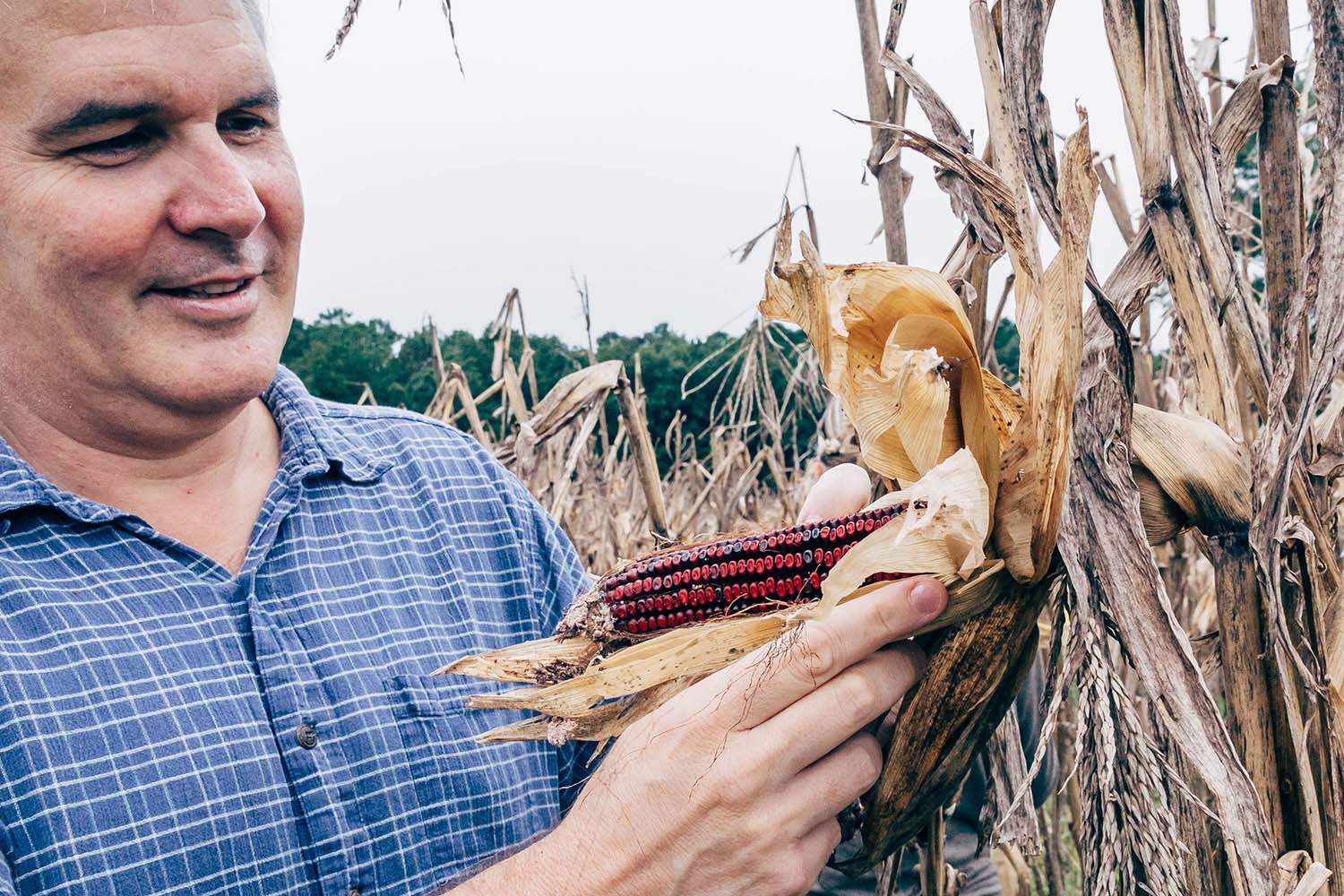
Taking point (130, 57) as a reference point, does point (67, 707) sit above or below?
below

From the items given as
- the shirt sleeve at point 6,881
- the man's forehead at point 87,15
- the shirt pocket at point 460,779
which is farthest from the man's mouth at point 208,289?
the shirt sleeve at point 6,881

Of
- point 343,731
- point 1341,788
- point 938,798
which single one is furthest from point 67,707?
point 1341,788

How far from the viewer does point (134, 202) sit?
1.38 metres

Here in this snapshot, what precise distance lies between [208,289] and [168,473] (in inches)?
11.5

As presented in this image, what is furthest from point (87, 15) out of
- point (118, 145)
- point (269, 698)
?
point (269, 698)

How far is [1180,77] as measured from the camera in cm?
123

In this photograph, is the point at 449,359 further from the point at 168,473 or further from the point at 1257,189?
the point at 168,473

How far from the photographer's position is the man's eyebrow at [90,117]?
1.35 metres

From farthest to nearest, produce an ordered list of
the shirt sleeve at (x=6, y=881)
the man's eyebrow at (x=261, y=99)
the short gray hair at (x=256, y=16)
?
the short gray hair at (x=256, y=16) → the man's eyebrow at (x=261, y=99) → the shirt sleeve at (x=6, y=881)

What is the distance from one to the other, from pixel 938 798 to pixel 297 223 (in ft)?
4.07

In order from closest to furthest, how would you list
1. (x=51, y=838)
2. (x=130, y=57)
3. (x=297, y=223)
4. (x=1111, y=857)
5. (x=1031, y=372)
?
(x=1111, y=857) → (x=1031, y=372) → (x=51, y=838) → (x=130, y=57) → (x=297, y=223)

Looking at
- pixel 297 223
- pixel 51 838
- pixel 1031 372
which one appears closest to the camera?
pixel 1031 372

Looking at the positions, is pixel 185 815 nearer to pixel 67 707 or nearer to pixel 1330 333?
pixel 67 707

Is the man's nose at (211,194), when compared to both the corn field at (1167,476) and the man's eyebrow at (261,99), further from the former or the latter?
the corn field at (1167,476)
